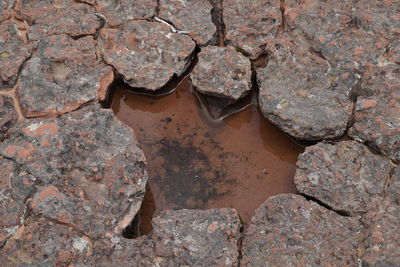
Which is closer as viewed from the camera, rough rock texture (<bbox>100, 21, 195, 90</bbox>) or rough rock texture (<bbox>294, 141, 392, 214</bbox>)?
rough rock texture (<bbox>294, 141, 392, 214</bbox>)

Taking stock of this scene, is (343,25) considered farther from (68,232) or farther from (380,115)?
(68,232)

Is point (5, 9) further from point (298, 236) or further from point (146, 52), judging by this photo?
point (298, 236)

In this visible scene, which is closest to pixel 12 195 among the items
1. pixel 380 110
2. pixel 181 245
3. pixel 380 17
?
pixel 181 245

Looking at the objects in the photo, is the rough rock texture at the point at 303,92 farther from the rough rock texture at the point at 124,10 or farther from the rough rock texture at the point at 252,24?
the rough rock texture at the point at 124,10

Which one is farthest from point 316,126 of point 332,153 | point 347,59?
point 347,59

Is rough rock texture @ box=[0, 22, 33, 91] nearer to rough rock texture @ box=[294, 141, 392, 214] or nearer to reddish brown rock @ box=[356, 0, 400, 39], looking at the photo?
rough rock texture @ box=[294, 141, 392, 214]

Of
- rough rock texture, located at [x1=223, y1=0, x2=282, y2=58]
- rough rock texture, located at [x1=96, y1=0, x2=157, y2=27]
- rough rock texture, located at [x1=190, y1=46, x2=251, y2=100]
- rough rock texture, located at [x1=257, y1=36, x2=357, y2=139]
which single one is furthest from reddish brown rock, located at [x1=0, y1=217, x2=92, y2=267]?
rough rock texture, located at [x1=223, y1=0, x2=282, y2=58]
